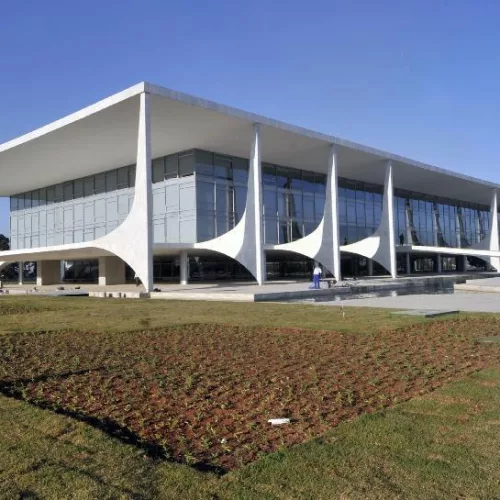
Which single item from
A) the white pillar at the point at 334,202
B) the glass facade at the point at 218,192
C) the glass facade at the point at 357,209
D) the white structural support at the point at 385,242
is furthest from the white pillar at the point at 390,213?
the glass facade at the point at 218,192

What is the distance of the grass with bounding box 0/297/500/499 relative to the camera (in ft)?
12.0

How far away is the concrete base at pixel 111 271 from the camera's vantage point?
133 ft

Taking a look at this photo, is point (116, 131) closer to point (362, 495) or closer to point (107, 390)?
point (107, 390)

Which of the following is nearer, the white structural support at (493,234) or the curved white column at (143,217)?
the curved white column at (143,217)

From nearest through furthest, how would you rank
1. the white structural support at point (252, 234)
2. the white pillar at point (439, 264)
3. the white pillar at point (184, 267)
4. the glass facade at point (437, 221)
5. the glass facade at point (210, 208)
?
1. the white structural support at point (252, 234)
2. the white pillar at point (184, 267)
3. the glass facade at point (210, 208)
4. the glass facade at point (437, 221)
5. the white pillar at point (439, 264)

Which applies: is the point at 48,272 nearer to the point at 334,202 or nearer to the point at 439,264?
the point at 334,202

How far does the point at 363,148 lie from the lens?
41.1 metres

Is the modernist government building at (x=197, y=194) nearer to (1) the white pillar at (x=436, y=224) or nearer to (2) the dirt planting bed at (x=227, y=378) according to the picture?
(1) the white pillar at (x=436, y=224)

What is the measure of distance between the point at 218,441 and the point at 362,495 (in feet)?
5.34

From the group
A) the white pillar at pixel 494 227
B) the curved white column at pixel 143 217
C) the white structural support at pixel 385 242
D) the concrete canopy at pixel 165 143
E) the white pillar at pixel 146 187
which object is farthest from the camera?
the white pillar at pixel 494 227

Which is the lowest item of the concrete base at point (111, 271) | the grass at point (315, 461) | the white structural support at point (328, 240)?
the grass at point (315, 461)

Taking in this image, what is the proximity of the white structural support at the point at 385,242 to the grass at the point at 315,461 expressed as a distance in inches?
1530

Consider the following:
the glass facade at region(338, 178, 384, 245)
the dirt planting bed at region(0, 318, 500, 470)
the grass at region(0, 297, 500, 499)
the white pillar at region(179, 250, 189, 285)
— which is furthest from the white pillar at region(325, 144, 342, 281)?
the grass at region(0, 297, 500, 499)

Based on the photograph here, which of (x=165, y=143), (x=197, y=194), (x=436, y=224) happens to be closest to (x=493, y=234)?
(x=436, y=224)
